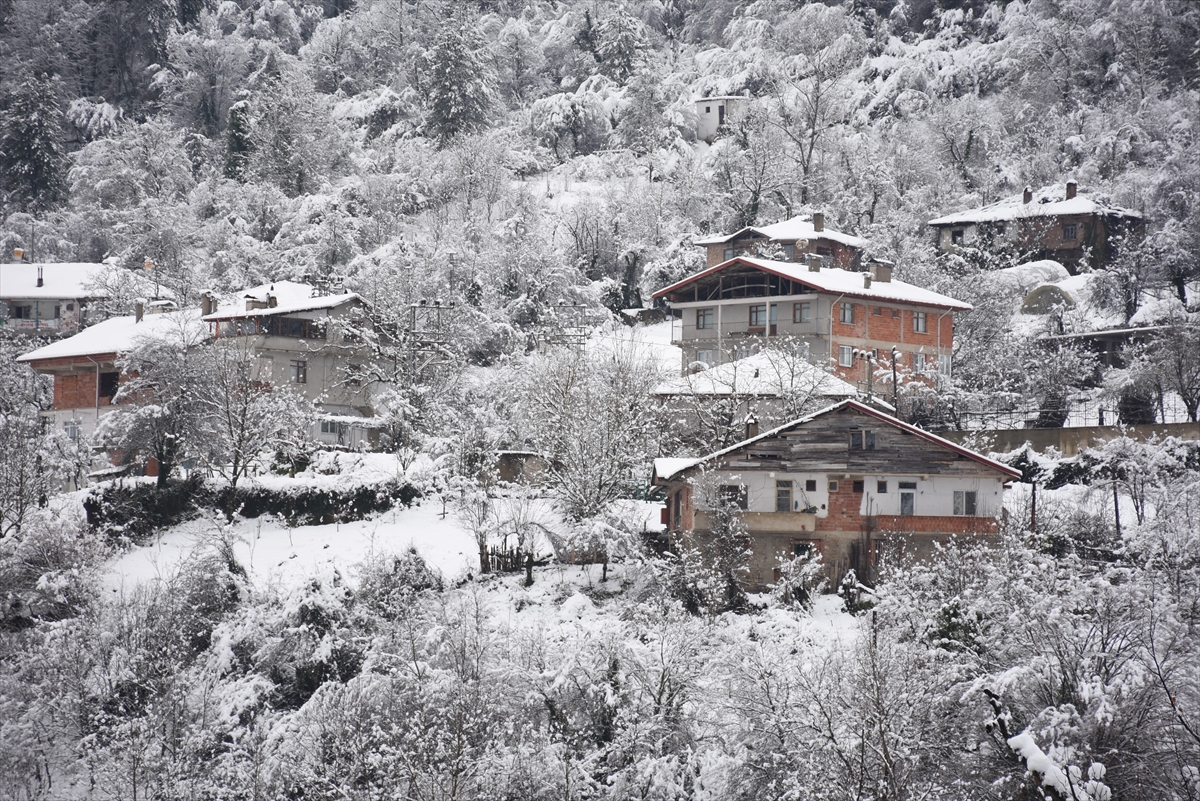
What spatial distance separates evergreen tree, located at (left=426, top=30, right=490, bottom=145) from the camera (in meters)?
88.8

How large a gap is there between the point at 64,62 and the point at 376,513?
8754 centimetres

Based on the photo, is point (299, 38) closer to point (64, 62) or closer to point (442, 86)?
point (64, 62)

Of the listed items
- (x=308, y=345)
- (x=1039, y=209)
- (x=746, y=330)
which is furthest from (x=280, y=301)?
(x=1039, y=209)

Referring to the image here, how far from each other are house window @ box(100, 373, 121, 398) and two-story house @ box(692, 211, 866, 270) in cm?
3203

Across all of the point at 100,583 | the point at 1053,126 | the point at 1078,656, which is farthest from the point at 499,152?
the point at 1078,656

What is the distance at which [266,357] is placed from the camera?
51406 mm

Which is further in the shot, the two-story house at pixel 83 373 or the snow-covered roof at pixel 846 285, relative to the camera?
the two-story house at pixel 83 373

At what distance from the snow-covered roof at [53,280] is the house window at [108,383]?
1268 centimetres

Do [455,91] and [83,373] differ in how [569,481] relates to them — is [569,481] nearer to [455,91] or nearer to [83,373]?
[83,373]

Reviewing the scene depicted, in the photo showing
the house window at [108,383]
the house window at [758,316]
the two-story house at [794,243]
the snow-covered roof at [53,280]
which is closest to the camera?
the house window at [758,316]

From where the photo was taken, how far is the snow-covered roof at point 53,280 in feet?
212

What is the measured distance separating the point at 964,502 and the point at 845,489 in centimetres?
367

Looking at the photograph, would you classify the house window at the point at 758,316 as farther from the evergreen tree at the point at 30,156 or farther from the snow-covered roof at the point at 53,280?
the evergreen tree at the point at 30,156

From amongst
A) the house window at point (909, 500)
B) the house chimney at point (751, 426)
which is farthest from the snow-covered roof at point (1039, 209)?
the house window at point (909, 500)
